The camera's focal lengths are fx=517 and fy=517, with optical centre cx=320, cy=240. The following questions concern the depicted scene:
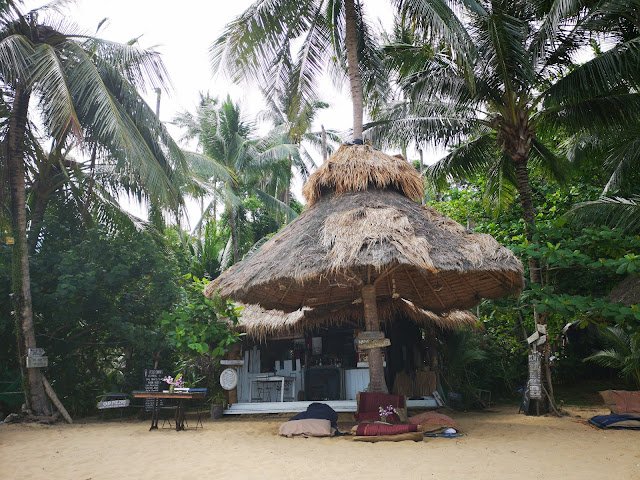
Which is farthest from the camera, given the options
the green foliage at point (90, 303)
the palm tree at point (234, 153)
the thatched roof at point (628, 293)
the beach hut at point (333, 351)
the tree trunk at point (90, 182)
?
the palm tree at point (234, 153)

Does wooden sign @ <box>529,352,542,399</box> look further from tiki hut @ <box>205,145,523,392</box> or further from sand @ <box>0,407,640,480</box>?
tiki hut @ <box>205,145,523,392</box>

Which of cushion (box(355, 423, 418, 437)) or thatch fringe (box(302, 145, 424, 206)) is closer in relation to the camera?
cushion (box(355, 423, 418, 437))

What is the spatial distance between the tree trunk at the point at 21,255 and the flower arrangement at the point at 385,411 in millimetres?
5804

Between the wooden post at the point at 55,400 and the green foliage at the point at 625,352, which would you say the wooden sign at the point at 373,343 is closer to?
the green foliage at the point at 625,352

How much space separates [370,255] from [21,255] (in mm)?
6356

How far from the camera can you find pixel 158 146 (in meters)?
10.3

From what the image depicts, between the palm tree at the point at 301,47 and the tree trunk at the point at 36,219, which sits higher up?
the palm tree at the point at 301,47

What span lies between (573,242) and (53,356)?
9.56 m

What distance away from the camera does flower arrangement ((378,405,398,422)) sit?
6.91 meters

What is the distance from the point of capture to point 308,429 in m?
6.86

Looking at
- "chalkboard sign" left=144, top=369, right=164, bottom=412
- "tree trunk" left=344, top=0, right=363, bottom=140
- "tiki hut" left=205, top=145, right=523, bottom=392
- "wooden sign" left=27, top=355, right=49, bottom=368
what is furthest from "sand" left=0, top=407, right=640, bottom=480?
"tree trunk" left=344, top=0, right=363, bottom=140

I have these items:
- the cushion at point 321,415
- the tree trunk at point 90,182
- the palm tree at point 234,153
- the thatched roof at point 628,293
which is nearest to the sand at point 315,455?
the cushion at point 321,415

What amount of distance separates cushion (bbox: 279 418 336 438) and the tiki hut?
974 millimetres

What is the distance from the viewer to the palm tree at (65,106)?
8.35 meters
